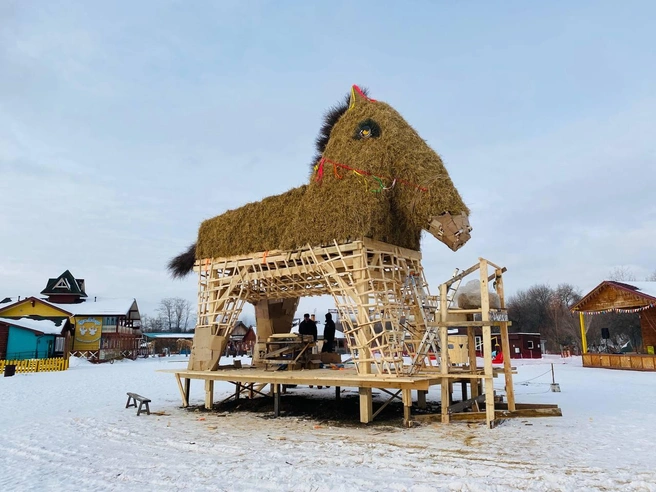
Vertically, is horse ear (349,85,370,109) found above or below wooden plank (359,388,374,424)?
above

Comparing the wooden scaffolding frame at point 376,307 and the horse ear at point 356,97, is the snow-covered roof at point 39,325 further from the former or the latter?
the horse ear at point 356,97

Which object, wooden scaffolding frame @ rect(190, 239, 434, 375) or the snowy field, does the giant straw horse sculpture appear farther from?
the snowy field

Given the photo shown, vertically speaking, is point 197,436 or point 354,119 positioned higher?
point 354,119

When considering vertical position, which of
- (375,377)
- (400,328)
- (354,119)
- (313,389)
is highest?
(354,119)

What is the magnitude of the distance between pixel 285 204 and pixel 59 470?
7.15m

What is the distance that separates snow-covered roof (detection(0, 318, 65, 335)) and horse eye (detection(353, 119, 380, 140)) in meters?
31.6

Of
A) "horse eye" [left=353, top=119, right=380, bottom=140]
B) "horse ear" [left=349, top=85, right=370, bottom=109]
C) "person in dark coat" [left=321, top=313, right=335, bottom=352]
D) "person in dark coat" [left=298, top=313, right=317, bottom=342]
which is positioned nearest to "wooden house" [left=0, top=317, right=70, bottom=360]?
"person in dark coat" [left=321, top=313, right=335, bottom=352]

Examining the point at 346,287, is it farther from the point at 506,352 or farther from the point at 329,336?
the point at 329,336

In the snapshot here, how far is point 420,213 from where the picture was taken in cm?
1018

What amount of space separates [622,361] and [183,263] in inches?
890

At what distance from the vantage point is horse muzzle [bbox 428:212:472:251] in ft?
32.4

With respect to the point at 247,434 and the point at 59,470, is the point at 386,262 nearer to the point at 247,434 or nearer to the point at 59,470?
the point at 247,434

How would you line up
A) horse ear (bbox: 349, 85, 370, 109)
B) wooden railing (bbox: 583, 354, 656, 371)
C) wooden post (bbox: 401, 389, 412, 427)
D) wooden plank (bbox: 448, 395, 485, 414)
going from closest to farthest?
wooden post (bbox: 401, 389, 412, 427)
wooden plank (bbox: 448, 395, 485, 414)
horse ear (bbox: 349, 85, 370, 109)
wooden railing (bbox: 583, 354, 656, 371)

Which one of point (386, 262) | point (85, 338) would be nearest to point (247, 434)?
point (386, 262)
